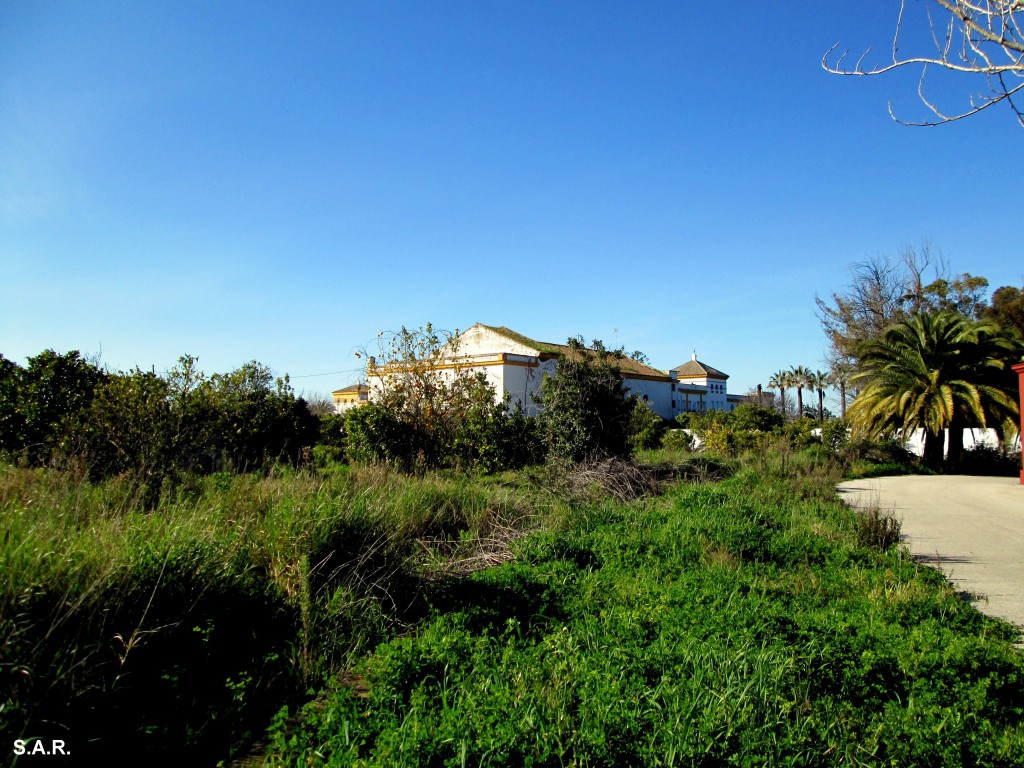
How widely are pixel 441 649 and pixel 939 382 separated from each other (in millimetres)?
21912

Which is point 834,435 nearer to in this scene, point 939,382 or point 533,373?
point 939,382

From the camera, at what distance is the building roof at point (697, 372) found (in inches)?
2522

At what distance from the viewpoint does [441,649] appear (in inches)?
153

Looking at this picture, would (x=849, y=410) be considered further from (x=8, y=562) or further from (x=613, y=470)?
(x=8, y=562)

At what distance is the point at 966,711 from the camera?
3404 mm

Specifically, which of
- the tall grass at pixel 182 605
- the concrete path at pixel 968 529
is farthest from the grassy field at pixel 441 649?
the concrete path at pixel 968 529

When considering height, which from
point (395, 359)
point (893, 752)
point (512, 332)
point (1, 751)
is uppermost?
point (512, 332)

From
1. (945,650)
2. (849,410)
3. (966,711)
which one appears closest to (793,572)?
(945,650)

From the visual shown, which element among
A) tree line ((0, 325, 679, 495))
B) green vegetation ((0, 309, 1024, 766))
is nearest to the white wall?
tree line ((0, 325, 679, 495))

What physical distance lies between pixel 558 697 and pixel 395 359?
12522mm

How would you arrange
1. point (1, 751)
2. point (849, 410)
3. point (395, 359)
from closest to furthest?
point (1, 751) → point (395, 359) → point (849, 410)

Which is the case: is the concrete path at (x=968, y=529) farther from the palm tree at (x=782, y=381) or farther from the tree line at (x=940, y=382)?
the palm tree at (x=782, y=381)

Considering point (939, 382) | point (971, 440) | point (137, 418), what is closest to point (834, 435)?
point (939, 382)

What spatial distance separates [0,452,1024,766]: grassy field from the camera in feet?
9.66
